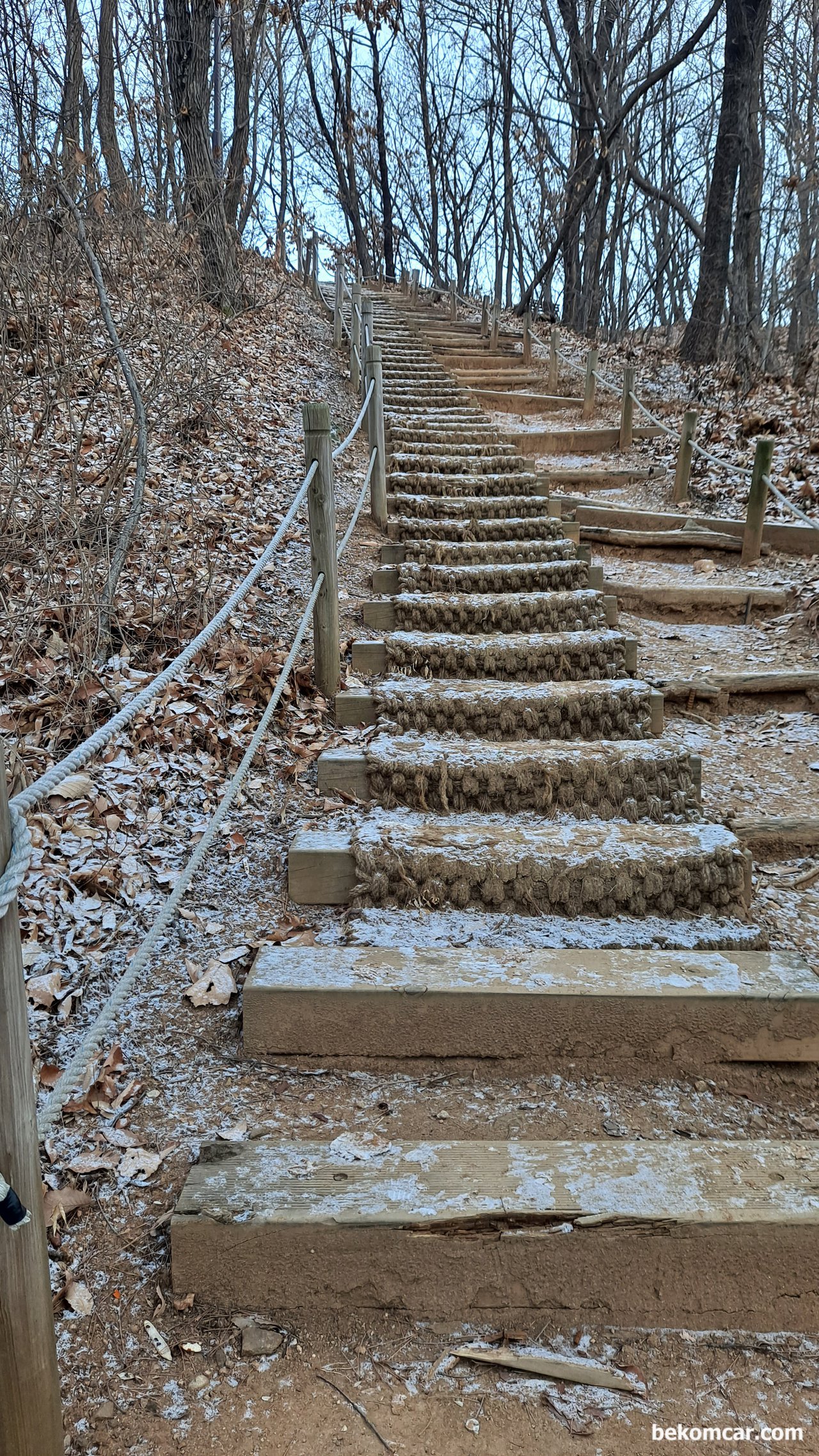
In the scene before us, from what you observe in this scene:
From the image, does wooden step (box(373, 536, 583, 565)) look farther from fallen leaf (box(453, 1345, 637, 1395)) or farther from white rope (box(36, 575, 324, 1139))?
fallen leaf (box(453, 1345, 637, 1395))

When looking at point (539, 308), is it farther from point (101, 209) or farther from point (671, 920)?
point (671, 920)

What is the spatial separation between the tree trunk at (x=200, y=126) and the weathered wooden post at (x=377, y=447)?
347cm

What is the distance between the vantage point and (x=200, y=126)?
26.9ft

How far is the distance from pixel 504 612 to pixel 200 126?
22.9 feet

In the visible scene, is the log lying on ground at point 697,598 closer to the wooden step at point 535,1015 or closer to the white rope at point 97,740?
the wooden step at point 535,1015

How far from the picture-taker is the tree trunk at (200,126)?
8.07m

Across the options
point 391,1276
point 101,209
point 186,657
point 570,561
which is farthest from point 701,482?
point 391,1276

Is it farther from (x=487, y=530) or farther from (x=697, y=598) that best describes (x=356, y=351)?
(x=697, y=598)

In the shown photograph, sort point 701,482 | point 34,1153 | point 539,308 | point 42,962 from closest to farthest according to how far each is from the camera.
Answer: point 34,1153 < point 42,962 < point 701,482 < point 539,308

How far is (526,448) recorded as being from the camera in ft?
28.7

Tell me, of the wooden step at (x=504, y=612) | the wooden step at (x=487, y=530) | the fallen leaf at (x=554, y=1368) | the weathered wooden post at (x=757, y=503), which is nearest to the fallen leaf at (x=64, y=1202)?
the fallen leaf at (x=554, y=1368)

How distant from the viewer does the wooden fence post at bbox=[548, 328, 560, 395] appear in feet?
34.7

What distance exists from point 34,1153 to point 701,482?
739 centimetres

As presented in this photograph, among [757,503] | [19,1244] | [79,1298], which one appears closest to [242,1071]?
[79,1298]
